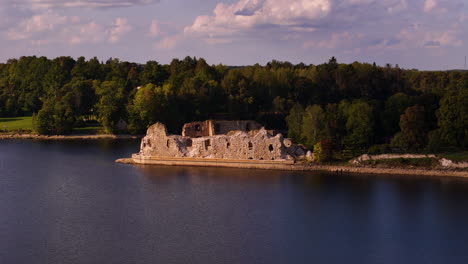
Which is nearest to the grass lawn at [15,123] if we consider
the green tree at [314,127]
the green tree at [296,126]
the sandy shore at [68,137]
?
the sandy shore at [68,137]

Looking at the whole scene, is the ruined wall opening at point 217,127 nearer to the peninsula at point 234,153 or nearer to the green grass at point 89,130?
the peninsula at point 234,153

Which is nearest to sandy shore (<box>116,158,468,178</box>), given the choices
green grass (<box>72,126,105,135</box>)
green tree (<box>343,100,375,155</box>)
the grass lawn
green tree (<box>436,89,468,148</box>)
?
green tree (<box>343,100,375,155</box>)

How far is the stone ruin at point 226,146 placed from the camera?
41688 mm

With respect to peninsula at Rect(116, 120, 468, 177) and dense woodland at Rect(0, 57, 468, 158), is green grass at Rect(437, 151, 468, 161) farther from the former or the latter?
peninsula at Rect(116, 120, 468, 177)

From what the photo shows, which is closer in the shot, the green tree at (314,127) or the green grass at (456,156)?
the green grass at (456,156)

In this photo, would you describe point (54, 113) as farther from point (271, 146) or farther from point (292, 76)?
point (271, 146)

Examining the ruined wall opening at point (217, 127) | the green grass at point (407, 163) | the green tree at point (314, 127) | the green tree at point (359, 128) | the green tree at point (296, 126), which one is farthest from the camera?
the ruined wall opening at point (217, 127)

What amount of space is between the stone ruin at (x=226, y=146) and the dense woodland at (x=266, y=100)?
7.54 ft

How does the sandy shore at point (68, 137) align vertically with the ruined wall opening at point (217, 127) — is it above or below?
below

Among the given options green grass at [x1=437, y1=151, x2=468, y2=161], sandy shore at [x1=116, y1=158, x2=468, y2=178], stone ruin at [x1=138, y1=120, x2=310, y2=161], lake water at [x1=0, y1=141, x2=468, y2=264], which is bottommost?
lake water at [x1=0, y1=141, x2=468, y2=264]

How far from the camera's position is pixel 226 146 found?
4262 cm

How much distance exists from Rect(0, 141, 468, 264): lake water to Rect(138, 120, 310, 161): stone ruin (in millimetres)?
1733

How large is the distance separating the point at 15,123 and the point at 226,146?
126 feet

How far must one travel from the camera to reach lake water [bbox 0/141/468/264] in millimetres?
24688
